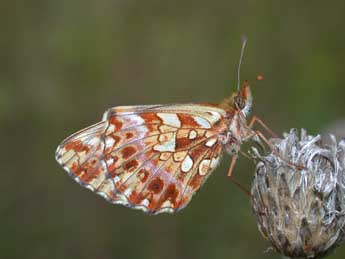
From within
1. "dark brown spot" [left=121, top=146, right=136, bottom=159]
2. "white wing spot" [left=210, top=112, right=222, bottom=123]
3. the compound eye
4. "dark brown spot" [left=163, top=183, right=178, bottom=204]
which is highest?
the compound eye

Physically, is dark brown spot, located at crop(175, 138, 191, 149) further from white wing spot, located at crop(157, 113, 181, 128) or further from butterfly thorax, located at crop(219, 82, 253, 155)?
butterfly thorax, located at crop(219, 82, 253, 155)

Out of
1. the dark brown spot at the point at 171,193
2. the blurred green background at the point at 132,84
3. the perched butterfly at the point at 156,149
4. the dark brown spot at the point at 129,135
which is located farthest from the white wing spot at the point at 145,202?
the blurred green background at the point at 132,84

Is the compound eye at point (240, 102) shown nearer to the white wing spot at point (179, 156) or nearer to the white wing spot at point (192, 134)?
the white wing spot at point (192, 134)

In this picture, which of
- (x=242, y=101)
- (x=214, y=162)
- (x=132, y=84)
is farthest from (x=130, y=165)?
(x=132, y=84)

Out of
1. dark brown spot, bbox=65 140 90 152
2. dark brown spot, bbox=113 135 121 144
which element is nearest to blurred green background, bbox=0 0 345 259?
dark brown spot, bbox=113 135 121 144

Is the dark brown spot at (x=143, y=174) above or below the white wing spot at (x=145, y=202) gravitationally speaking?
above

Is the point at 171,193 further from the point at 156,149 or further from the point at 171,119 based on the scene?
the point at 171,119

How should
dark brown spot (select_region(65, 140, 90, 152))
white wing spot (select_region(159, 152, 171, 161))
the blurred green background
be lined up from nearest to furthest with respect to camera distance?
1. dark brown spot (select_region(65, 140, 90, 152))
2. white wing spot (select_region(159, 152, 171, 161))
3. the blurred green background
